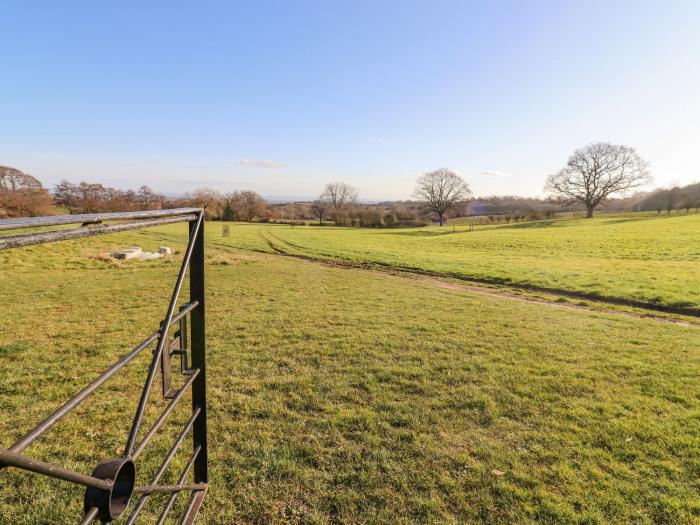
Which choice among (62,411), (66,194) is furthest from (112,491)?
(66,194)

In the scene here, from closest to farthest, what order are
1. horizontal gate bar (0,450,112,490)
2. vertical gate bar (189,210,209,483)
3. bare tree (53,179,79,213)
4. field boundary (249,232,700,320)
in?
horizontal gate bar (0,450,112,490) < vertical gate bar (189,210,209,483) < field boundary (249,232,700,320) < bare tree (53,179,79,213)

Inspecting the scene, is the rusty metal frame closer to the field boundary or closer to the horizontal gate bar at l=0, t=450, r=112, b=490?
the horizontal gate bar at l=0, t=450, r=112, b=490

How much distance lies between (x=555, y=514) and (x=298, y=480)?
7.62 feet

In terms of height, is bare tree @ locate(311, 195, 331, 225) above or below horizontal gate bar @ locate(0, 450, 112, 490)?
above

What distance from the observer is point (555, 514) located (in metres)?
3.04

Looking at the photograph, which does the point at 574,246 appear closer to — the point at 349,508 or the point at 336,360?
the point at 336,360

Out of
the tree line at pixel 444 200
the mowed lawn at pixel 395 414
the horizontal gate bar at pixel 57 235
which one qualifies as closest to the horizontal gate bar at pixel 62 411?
the horizontal gate bar at pixel 57 235

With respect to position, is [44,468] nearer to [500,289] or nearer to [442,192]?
[500,289]

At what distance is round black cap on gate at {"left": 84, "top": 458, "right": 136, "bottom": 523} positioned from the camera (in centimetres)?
125

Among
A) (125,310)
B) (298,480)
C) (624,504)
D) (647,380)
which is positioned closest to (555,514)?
(624,504)

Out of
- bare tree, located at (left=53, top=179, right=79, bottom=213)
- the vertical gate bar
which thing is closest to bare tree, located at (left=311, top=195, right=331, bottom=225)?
bare tree, located at (left=53, top=179, right=79, bottom=213)

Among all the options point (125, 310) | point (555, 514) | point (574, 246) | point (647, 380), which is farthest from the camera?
point (574, 246)

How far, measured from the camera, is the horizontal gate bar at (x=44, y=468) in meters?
0.90

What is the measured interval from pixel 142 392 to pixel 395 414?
349cm
